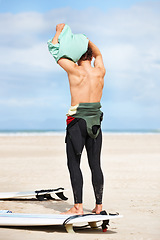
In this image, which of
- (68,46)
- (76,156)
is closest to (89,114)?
(76,156)

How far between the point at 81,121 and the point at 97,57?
3.33 feet

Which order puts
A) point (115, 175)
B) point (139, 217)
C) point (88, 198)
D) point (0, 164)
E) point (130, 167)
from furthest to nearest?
point (0, 164), point (130, 167), point (115, 175), point (88, 198), point (139, 217)

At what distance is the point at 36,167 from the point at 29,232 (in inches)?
279

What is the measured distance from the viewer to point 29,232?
14.4 feet

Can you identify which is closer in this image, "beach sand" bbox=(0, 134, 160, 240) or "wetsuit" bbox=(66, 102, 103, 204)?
"beach sand" bbox=(0, 134, 160, 240)

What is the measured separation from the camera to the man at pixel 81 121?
485cm

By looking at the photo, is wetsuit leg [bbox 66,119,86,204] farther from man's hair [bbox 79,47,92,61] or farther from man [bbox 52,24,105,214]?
man's hair [bbox 79,47,92,61]

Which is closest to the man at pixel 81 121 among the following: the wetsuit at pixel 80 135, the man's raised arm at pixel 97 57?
the wetsuit at pixel 80 135

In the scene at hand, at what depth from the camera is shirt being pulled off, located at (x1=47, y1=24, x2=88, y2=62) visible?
491 cm

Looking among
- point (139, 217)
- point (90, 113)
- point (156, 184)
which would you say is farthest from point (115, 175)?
point (90, 113)

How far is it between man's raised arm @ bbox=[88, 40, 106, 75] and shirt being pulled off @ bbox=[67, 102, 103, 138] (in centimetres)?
57

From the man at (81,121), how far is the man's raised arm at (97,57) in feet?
0.39

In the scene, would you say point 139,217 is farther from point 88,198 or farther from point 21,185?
point 21,185

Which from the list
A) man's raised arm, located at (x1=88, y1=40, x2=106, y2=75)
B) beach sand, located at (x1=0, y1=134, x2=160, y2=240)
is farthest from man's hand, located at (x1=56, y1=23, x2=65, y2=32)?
beach sand, located at (x1=0, y1=134, x2=160, y2=240)
